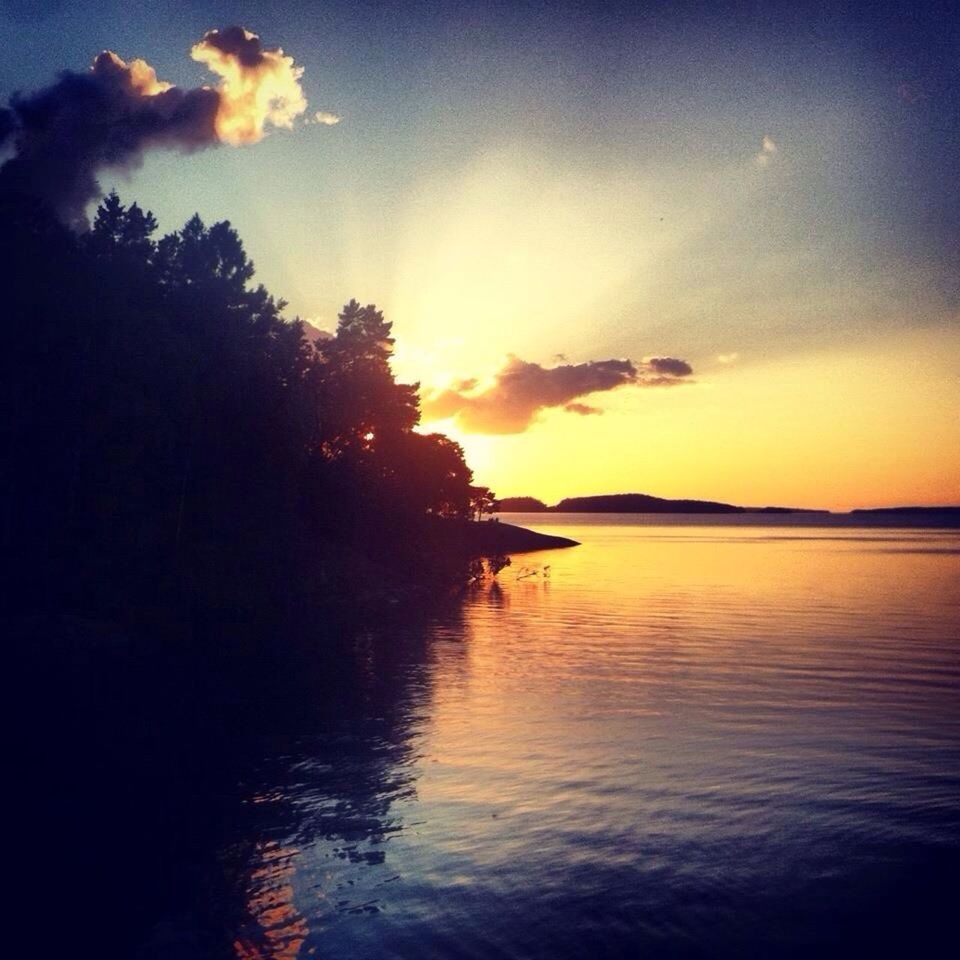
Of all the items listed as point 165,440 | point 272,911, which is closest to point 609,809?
point 272,911

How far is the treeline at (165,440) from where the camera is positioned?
145 ft

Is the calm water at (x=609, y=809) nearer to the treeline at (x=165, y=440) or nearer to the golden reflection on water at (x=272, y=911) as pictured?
the golden reflection on water at (x=272, y=911)

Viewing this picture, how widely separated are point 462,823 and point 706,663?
2140cm

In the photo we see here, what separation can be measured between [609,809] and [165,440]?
A: 40.6 meters

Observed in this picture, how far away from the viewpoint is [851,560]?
353 ft

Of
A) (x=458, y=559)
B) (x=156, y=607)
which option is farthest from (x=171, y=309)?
(x=458, y=559)

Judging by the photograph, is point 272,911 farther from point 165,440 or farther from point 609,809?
point 165,440

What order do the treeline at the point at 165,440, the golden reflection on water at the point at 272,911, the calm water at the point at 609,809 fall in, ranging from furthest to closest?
1. the treeline at the point at 165,440
2. the calm water at the point at 609,809
3. the golden reflection on water at the point at 272,911

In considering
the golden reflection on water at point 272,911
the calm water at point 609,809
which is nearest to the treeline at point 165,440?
the calm water at point 609,809

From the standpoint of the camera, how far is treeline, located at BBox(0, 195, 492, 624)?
44.2m

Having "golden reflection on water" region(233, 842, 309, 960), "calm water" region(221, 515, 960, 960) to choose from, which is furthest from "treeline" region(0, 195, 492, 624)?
"golden reflection on water" region(233, 842, 309, 960)

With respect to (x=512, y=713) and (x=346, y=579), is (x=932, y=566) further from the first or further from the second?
(x=512, y=713)

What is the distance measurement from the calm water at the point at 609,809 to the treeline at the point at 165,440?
20.7m

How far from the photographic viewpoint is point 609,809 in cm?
1559
